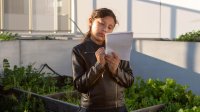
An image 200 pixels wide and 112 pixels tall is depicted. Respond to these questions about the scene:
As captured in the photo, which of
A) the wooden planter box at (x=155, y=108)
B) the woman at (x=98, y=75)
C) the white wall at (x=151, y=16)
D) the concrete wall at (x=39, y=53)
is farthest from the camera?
the white wall at (x=151, y=16)

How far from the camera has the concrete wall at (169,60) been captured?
663 cm

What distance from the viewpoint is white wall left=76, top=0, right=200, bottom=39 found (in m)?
8.22

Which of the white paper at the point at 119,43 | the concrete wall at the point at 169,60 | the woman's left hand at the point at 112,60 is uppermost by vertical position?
the white paper at the point at 119,43

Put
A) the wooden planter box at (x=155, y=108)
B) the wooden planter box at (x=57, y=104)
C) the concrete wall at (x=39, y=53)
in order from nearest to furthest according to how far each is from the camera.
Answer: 1. the wooden planter box at (x=155, y=108)
2. the wooden planter box at (x=57, y=104)
3. the concrete wall at (x=39, y=53)

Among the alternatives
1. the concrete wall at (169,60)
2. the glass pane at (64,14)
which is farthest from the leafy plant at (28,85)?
the glass pane at (64,14)

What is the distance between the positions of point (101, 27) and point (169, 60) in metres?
4.86

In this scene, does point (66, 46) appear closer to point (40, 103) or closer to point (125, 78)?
point (40, 103)

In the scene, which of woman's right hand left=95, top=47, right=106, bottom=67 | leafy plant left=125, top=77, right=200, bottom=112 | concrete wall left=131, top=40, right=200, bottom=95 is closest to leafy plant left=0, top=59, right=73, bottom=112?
leafy plant left=125, top=77, right=200, bottom=112

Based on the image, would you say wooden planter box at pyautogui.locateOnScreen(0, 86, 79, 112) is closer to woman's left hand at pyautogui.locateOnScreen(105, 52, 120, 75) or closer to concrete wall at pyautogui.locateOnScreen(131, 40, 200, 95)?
woman's left hand at pyautogui.locateOnScreen(105, 52, 120, 75)

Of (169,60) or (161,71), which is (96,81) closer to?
(169,60)

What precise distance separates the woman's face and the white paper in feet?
0.49

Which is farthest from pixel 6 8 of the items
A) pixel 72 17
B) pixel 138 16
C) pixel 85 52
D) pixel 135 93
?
pixel 85 52

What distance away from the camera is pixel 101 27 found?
7.54 feet

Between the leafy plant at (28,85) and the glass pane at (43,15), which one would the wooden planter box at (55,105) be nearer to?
the leafy plant at (28,85)
